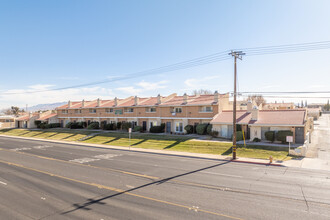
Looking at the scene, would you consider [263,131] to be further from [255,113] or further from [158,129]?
[158,129]

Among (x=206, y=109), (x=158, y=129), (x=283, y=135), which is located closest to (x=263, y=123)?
(x=283, y=135)

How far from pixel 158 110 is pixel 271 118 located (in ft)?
68.1

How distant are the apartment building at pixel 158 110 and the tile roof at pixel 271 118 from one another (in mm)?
2804

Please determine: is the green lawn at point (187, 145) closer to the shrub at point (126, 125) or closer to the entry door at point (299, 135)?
the shrub at point (126, 125)

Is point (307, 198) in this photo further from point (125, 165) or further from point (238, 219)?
point (125, 165)

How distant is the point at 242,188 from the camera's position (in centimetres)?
1285

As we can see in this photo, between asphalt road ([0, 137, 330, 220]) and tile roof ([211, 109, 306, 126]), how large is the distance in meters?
11.3

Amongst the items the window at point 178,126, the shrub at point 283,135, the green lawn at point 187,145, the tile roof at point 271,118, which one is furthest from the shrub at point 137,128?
the shrub at point 283,135

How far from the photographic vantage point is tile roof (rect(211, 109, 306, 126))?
2788 cm

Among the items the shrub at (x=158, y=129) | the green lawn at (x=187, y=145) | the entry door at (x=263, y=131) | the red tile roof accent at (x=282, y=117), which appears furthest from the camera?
the shrub at (x=158, y=129)

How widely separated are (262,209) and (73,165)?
1604 cm

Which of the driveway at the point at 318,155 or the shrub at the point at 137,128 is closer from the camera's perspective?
the driveway at the point at 318,155

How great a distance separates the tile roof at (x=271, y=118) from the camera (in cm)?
2788

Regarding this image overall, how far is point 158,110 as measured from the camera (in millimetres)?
42938
